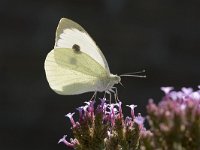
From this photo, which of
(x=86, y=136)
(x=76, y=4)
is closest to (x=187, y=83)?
(x=76, y=4)

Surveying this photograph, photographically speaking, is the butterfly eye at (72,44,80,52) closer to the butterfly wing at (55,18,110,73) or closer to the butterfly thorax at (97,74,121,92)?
the butterfly wing at (55,18,110,73)

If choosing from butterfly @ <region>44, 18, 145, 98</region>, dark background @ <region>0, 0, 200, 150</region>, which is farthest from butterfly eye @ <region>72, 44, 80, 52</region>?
dark background @ <region>0, 0, 200, 150</region>

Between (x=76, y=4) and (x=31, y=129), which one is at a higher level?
(x=76, y=4)

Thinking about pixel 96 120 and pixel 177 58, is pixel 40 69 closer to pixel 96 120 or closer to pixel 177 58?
pixel 177 58

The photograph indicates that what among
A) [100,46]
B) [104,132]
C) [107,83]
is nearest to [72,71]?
[107,83]

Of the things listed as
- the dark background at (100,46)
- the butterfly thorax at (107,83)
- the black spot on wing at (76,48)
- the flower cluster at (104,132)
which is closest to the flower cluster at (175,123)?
the flower cluster at (104,132)
